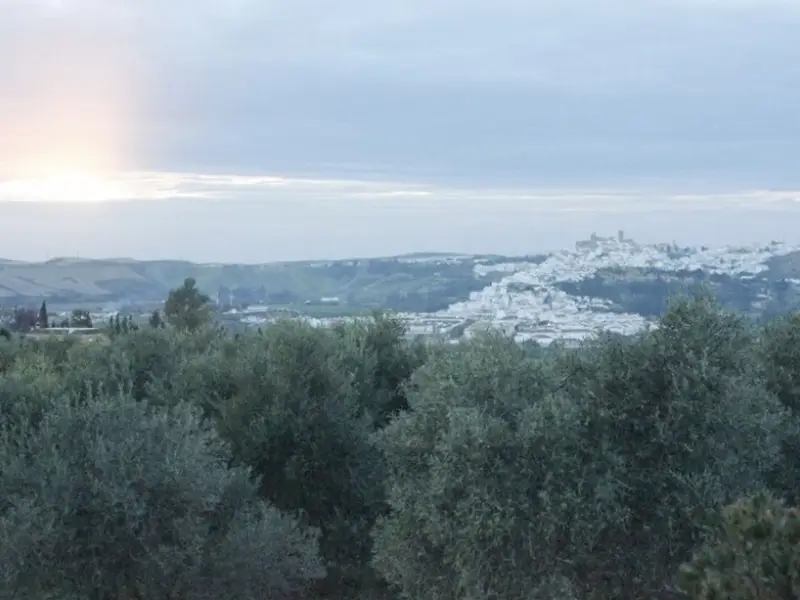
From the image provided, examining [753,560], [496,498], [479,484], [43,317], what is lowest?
[43,317]

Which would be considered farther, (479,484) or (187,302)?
(187,302)

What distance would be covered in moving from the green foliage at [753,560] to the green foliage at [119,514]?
584 cm

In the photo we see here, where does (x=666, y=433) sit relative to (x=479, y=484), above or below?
above

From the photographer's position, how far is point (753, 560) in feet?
21.5

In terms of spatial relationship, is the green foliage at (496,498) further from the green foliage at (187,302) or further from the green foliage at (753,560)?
the green foliage at (187,302)

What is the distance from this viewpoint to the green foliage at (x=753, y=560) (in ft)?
20.8

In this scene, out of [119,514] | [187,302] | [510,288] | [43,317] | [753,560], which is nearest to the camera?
[753,560]

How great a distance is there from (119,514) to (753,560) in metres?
6.57

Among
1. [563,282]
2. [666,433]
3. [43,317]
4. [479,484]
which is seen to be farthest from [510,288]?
[43,317]

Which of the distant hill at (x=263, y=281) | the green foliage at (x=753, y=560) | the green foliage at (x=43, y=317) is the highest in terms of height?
the distant hill at (x=263, y=281)

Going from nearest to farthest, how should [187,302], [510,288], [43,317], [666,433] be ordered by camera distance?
[666,433], [510,288], [187,302], [43,317]

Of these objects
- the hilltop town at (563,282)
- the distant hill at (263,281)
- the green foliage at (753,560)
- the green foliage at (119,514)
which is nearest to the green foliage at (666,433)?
the hilltop town at (563,282)

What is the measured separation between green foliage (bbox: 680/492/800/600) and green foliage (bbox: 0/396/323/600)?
19.2ft

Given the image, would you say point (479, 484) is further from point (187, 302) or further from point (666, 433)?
point (187, 302)
